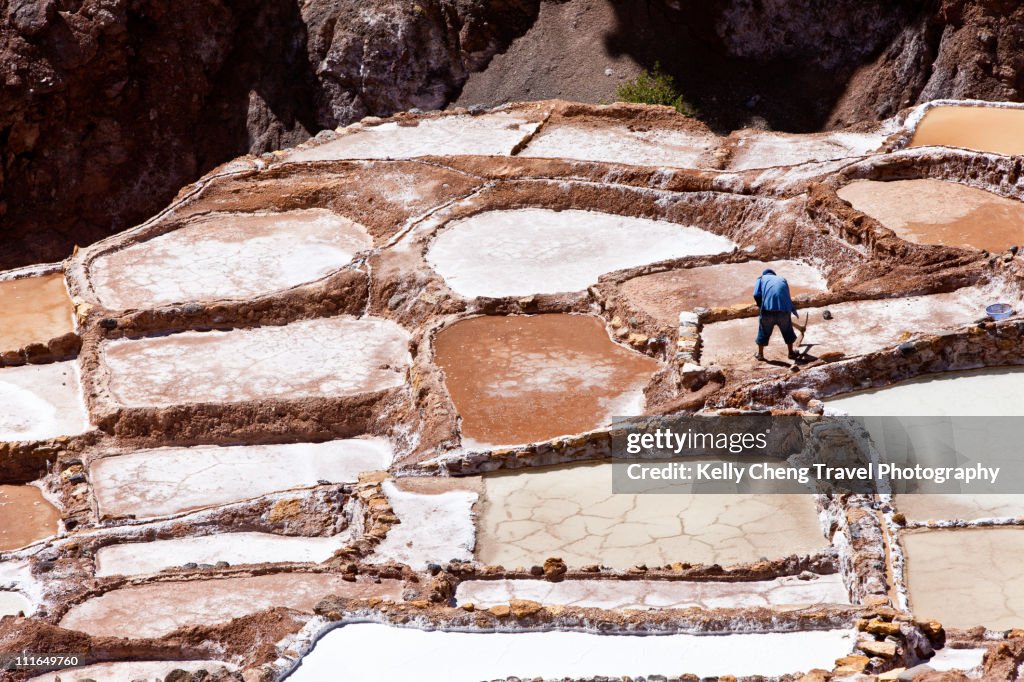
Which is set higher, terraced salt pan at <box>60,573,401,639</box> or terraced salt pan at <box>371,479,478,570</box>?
terraced salt pan at <box>371,479,478,570</box>

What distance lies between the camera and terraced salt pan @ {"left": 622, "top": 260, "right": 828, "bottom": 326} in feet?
55.5

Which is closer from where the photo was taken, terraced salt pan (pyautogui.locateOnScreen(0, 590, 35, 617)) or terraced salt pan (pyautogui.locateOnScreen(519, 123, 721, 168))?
terraced salt pan (pyautogui.locateOnScreen(0, 590, 35, 617))

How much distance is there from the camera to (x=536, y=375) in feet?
51.9

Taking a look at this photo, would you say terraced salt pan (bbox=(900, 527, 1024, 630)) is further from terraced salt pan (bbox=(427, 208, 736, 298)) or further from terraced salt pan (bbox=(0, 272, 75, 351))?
terraced salt pan (bbox=(0, 272, 75, 351))

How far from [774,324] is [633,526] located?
284 cm

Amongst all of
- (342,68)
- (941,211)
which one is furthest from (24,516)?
(342,68)

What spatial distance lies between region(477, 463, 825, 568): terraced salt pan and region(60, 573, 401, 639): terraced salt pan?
143 cm

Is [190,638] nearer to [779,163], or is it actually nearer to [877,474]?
[877,474]

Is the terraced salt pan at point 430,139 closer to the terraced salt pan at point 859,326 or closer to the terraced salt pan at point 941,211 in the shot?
the terraced salt pan at point 941,211

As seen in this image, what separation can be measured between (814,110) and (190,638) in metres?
26.6

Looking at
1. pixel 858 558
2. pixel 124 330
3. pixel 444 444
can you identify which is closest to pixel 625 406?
pixel 444 444

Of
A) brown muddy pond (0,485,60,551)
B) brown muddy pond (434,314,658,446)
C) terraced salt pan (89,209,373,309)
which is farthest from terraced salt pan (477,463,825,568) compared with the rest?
terraced salt pan (89,209,373,309)

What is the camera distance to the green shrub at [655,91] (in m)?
34.2

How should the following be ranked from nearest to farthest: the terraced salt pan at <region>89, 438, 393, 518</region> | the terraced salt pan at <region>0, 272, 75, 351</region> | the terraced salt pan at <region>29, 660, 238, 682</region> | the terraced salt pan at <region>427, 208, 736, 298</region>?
the terraced salt pan at <region>29, 660, 238, 682</region> → the terraced salt pan at <region>89, 438, 393, 518</region> → the terraced salt pan at <region>427, 208, 736, 298</region> → the terraced salt pan at <region>0, 272, 75, 351</region>
